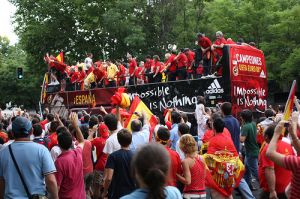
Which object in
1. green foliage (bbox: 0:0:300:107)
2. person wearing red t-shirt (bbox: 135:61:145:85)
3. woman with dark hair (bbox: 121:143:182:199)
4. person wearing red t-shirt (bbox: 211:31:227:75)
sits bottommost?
woman with dark hair (bbox: 121:143:182:199)

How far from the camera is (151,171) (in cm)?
306

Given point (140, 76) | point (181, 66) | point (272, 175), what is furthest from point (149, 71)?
point (272, 175)

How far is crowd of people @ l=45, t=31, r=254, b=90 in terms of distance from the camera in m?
16.7

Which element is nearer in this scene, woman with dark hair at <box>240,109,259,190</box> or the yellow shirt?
woman with dark hair at <box>240,109,259,190</box>

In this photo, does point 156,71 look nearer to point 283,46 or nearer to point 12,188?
point 12,188

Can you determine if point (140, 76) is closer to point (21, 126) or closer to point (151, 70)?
point (151, 70)

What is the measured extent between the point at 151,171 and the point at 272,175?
11.6ft

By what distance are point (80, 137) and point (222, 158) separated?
2.02 m

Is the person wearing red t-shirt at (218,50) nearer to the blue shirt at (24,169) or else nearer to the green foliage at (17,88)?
the blue shirt at (24,169)

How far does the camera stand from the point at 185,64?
18.2 m

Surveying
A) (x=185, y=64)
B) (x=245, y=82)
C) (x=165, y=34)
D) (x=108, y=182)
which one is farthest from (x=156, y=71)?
(x=165, y=34)

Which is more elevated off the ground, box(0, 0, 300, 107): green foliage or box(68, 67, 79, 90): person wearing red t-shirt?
box(0, 0, 300, 107): green foliage

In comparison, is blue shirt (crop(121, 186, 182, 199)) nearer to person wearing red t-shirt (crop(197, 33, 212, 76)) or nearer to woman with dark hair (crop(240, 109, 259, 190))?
woman with dark hair (crop(240, 109, 259, 190))

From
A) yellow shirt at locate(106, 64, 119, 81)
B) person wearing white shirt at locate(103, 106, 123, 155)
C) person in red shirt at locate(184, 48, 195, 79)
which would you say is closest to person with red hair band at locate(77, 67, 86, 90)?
yellow shirt at locate(106, 64, 119, 81)
